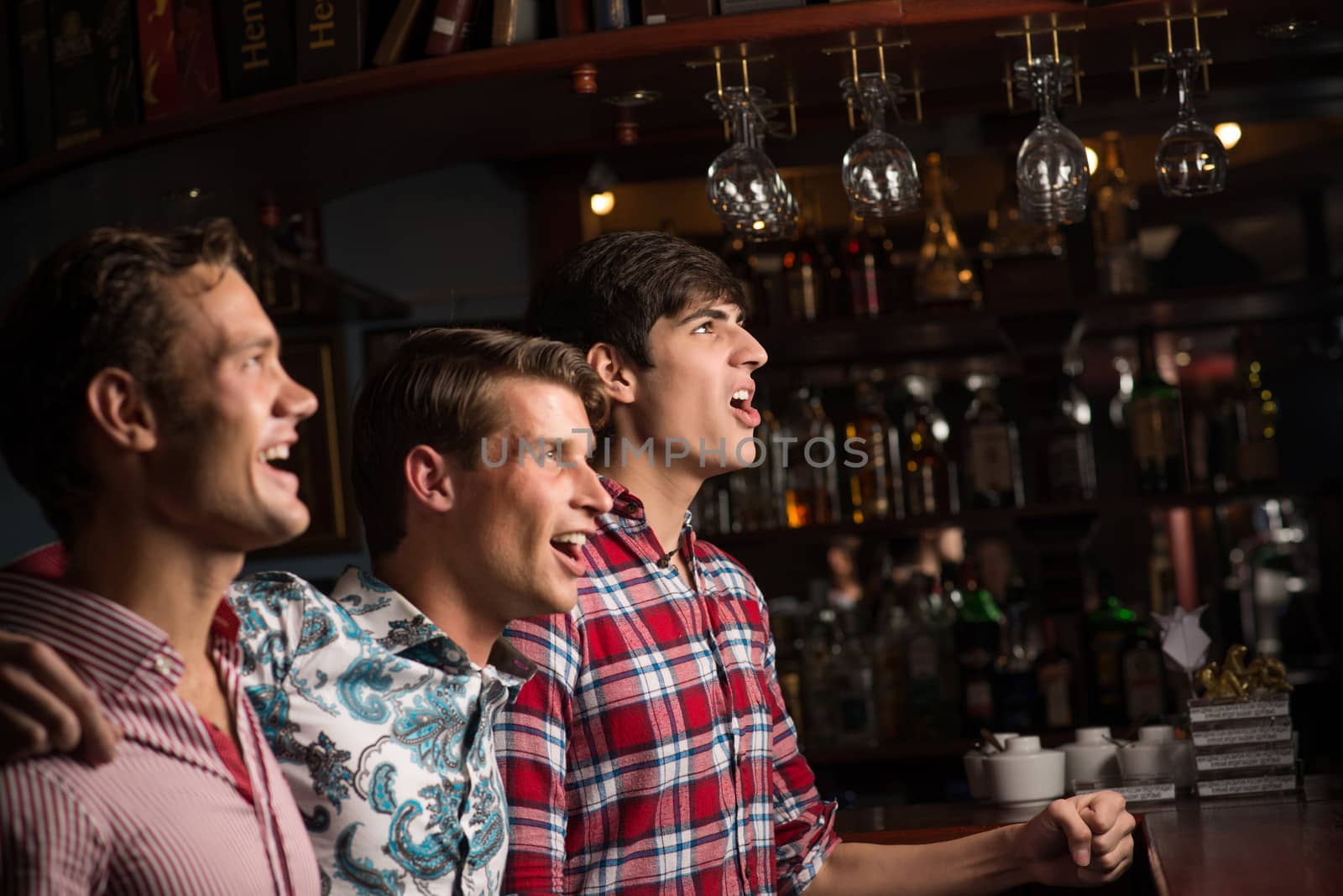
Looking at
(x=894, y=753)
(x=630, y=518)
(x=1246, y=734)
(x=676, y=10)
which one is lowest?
(x=894, y=753)

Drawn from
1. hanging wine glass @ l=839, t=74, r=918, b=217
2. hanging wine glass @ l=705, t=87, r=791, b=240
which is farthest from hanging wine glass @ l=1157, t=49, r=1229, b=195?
hanging wine glass @ l=705, t=87, r=791, b=240

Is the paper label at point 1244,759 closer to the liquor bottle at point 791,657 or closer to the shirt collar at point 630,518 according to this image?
the shirt collar at point 630,518

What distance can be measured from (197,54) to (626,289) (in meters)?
0.99

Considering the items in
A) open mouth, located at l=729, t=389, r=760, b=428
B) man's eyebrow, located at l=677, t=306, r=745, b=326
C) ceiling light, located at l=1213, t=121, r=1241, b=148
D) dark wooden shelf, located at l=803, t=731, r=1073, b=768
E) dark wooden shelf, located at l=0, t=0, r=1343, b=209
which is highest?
ceiling light, located at l=1213, t=121, r=1241, b=148

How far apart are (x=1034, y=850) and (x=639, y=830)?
20.0 inches

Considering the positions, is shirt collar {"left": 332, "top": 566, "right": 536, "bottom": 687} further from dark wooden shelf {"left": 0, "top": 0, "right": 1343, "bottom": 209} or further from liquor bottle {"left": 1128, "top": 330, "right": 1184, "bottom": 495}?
liquor bottle {"left": 1128, "top": 330, "right": 1184, "bottom": 495}

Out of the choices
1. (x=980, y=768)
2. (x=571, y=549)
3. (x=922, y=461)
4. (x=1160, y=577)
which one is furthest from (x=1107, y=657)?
(x=571, y=549)

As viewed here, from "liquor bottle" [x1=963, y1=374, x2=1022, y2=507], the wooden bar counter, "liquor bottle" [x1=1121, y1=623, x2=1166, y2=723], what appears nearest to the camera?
the wooden bar counter

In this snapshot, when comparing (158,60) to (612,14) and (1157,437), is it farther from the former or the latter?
(1157,437)

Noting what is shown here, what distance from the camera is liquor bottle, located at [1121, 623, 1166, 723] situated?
10.2ft

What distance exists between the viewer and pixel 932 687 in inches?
128

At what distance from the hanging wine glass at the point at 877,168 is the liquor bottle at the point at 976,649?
1.46 m

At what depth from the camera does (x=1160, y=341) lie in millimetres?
4055

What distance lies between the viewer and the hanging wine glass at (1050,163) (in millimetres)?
1986
